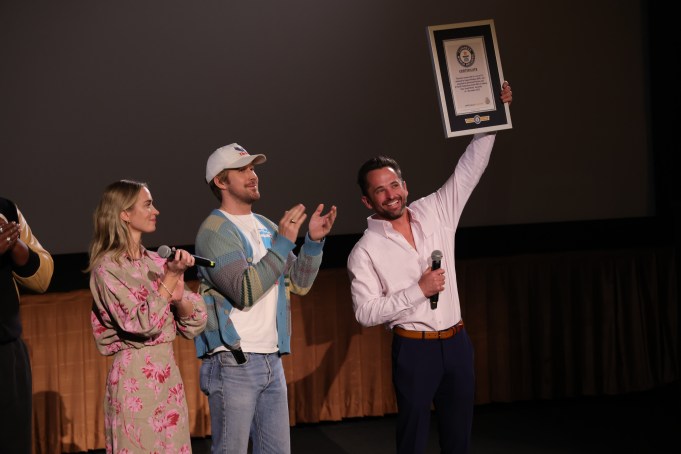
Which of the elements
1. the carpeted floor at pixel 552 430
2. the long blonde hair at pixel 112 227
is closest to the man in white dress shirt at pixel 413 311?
the long blonde hair at pixel 112 227

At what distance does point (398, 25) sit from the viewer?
4.95 meters

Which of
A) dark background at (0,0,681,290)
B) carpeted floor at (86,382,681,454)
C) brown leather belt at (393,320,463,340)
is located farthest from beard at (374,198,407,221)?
dark background at (0,0,681,290)

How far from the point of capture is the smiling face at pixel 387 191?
297 centimetres

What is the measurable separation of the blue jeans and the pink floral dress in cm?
12

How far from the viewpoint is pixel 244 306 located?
272cm

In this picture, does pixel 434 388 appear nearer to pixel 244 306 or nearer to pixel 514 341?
pixel 244 306

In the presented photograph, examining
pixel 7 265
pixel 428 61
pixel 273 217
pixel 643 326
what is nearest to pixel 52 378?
pixel 273 217

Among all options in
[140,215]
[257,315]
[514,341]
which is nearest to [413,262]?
[257,315]

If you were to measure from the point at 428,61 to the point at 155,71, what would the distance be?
5.07ft

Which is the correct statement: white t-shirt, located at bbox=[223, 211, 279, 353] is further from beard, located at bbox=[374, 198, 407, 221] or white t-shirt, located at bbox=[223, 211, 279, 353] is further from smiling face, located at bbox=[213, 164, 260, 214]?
beard, located at bbox=[374, 198, 407, 221]

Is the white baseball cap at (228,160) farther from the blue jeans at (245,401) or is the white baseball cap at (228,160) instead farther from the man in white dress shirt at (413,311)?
the blue jeans at (245,401)

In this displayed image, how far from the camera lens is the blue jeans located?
108 inches

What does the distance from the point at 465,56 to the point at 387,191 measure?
23.0 inches

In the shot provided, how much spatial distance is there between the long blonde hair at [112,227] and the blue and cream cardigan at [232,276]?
9.9 inches
